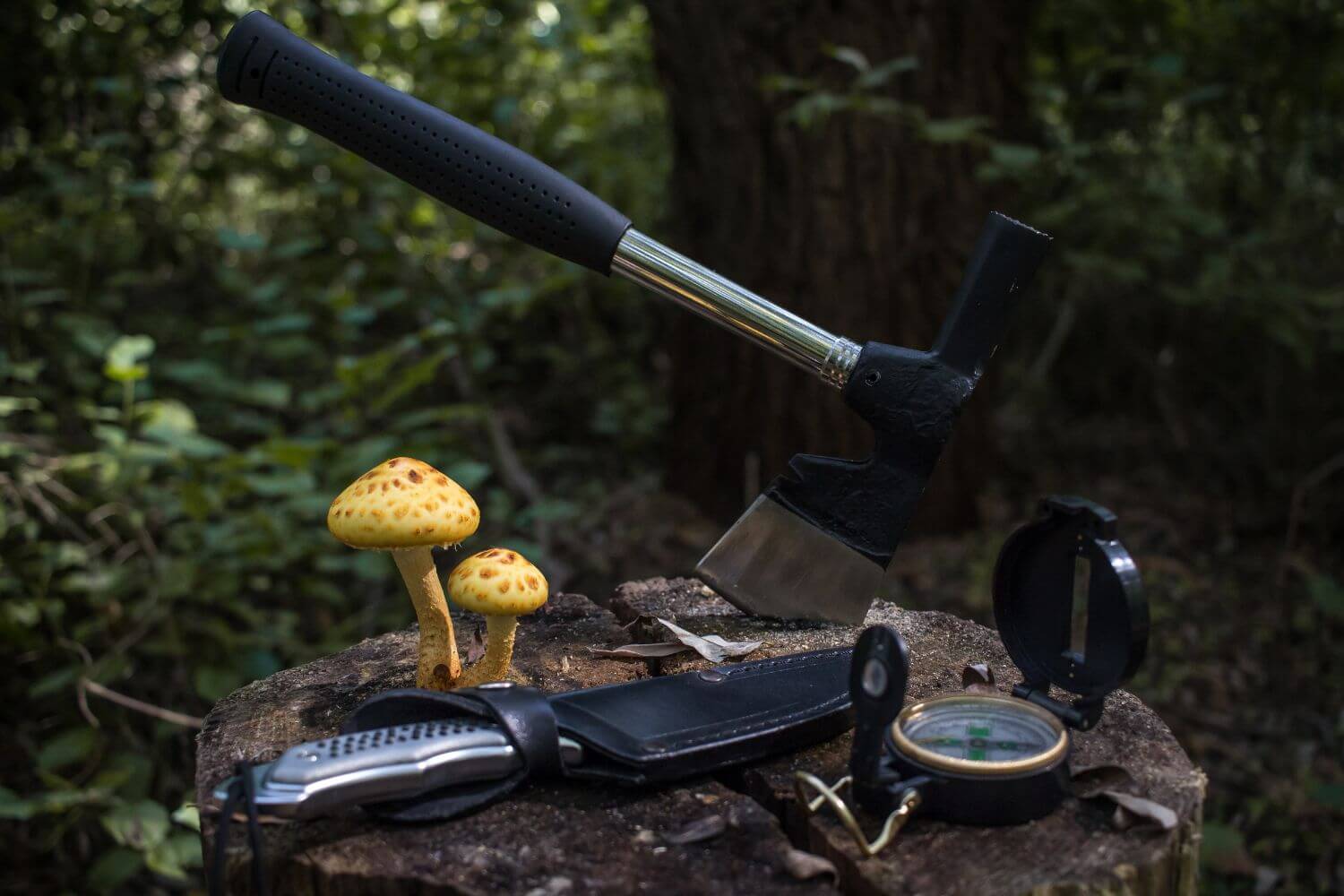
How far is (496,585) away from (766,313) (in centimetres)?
83

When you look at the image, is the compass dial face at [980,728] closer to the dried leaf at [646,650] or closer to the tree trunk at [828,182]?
the dried leaf at [646,650]

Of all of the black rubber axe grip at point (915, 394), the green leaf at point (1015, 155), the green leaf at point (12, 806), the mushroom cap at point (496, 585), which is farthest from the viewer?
the green leaf at point (1015, 155)

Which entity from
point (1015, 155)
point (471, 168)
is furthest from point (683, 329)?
point (471, 168)

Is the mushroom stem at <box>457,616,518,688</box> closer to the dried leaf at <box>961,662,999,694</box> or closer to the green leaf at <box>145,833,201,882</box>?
the dried leaf at <box>961,662,999,694</box>

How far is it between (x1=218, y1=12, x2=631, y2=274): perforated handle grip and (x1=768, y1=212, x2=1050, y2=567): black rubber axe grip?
24.8 inches

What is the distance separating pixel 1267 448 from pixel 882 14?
274 cm

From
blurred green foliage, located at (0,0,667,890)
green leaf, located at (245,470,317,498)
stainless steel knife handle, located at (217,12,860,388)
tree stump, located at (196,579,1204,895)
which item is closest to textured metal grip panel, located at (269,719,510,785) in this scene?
tree stump, located at (196,579,1204,895)

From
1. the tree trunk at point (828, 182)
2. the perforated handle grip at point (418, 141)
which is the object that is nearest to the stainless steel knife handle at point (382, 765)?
the perforated handle grip at point (418, 141)

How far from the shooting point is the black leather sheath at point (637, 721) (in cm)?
165

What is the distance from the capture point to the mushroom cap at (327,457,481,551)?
1.70 meters

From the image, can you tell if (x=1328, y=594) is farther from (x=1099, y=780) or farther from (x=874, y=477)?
(x=1099, y=780)

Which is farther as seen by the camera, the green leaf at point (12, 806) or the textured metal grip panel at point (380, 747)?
the green leaf at point (12, 806)

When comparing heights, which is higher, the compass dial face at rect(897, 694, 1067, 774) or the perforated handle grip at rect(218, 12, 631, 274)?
the perforated handle grip at rect(218, 12, 631, 274)

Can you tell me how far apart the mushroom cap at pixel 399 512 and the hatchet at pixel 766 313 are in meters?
0.70
